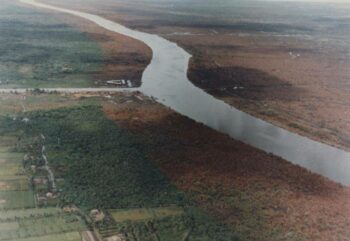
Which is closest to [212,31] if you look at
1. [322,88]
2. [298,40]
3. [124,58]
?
[298,40]

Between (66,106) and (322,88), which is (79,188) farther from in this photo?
(322,88)

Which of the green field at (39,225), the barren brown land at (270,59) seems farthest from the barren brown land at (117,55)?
the green field at (39,225)

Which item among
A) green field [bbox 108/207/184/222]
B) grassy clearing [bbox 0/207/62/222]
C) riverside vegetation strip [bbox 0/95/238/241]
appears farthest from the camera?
green field [bbox 108/207/184/222]

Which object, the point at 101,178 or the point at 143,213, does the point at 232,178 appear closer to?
the point at 143,213

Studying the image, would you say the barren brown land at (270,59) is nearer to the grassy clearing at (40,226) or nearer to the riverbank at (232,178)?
the riverbank at (232,178)

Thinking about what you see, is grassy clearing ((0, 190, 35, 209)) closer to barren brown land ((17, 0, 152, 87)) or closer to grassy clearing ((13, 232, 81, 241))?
grassy clearing ((13, 232, 81, 241))

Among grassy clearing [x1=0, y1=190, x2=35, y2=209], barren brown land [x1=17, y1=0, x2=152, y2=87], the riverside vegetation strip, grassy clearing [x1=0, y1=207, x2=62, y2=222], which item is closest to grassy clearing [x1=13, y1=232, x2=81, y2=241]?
the riverside vegetation strip
